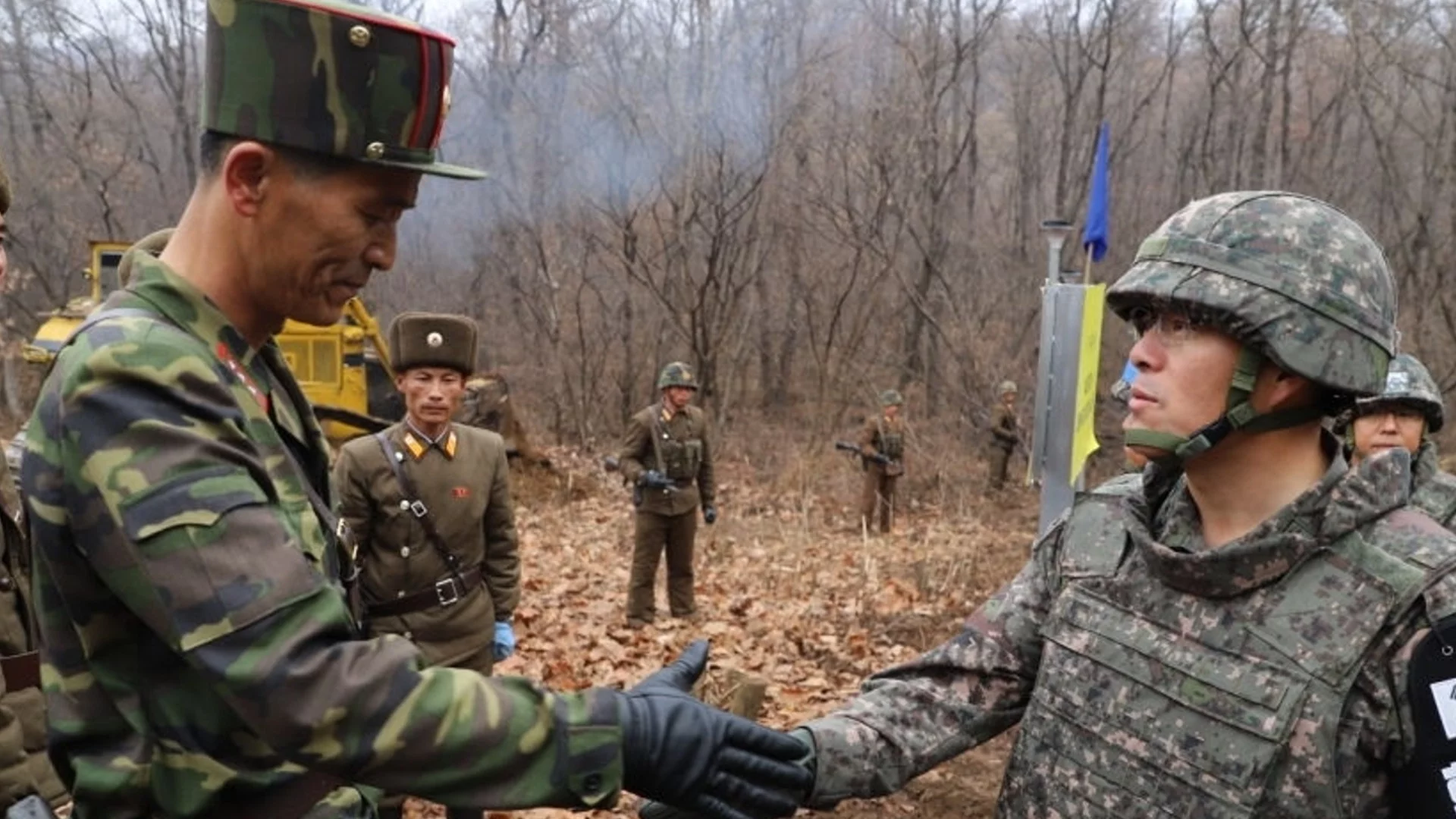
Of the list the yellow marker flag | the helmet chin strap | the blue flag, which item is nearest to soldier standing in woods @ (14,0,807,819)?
the helmet chin strap

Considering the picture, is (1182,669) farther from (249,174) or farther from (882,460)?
(882,460)

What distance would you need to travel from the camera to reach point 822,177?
71.6ft

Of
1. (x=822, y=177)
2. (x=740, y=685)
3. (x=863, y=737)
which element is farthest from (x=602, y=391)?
(x=863, y=737)

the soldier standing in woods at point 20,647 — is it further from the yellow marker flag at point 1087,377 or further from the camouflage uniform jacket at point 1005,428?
the camouflage uniform jacket at point 1005,428

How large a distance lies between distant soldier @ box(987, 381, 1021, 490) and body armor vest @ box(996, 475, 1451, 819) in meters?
13.8

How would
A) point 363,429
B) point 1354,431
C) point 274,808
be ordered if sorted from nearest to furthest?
point 274,808 < point 1354,431 < point 363,429

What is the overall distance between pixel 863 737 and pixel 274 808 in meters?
1.16

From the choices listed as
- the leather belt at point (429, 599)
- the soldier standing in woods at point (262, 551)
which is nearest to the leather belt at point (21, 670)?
the soldier standing in woods at point (262, 551)

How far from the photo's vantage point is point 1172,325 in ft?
7.45

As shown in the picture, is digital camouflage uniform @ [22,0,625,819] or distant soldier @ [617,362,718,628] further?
distant soldier @ [617,362,718,628]

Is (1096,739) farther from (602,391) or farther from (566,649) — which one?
(602,391)

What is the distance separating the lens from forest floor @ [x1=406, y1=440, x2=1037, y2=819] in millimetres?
6465

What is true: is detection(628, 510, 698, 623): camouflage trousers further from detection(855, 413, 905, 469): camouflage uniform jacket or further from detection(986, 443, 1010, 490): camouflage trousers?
detection(986, 443, 1010, 490): camouflage trousers

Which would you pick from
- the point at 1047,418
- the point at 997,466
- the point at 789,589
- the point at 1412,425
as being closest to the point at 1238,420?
the point at 1412,425
